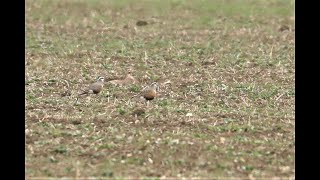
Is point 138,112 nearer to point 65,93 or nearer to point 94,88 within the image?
point 94,88

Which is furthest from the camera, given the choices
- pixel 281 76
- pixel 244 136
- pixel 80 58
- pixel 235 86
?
pixel 80 58

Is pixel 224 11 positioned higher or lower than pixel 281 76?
higher

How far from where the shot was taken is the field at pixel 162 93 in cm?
791

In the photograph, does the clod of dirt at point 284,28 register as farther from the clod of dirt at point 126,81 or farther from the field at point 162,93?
the clod of dirt at point 126,81

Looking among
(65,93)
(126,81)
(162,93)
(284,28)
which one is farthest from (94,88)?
(284,28)

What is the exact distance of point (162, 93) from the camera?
11578 mm

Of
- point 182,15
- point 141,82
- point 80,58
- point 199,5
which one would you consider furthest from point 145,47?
point 199,5

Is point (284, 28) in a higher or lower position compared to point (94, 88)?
higher

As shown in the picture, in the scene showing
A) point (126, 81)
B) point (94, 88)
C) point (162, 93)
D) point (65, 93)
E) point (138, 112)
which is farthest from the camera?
point (126, 81)

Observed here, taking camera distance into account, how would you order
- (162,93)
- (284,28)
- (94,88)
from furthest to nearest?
(284,28) < (162,93) < (94,88)

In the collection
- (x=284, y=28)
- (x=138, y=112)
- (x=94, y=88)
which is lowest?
(x=138, y=112)

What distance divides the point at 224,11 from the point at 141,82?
9124 millimetres
